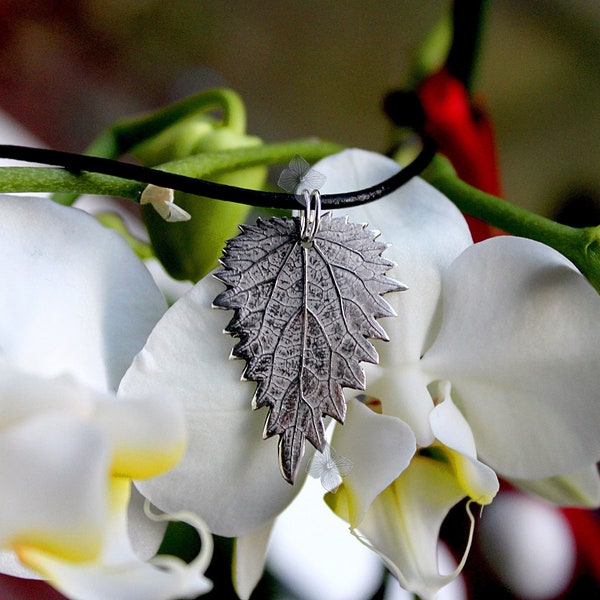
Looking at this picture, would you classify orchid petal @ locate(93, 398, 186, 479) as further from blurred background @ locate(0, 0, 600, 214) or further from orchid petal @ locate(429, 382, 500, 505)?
blurred background @ locate(0, 0, 600, 214)

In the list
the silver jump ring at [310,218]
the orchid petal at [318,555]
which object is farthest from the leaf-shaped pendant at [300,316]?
the orchid petal at [318,555]

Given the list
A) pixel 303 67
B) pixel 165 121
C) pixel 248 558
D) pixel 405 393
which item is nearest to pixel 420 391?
pixel 405 393

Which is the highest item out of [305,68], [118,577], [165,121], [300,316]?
[305,68]

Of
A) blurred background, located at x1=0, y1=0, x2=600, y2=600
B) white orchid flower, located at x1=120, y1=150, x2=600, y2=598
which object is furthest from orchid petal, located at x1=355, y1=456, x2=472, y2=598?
blurred background, located at x1=0, y1=0, x2=600, y2=600

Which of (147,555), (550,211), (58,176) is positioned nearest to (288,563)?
(147,555)

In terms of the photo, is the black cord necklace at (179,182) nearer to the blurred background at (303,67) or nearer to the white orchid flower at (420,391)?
the white orchid flower at (420,391)

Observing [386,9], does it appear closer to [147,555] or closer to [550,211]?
[550,211]

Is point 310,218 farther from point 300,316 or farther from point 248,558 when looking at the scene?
point 248,558
